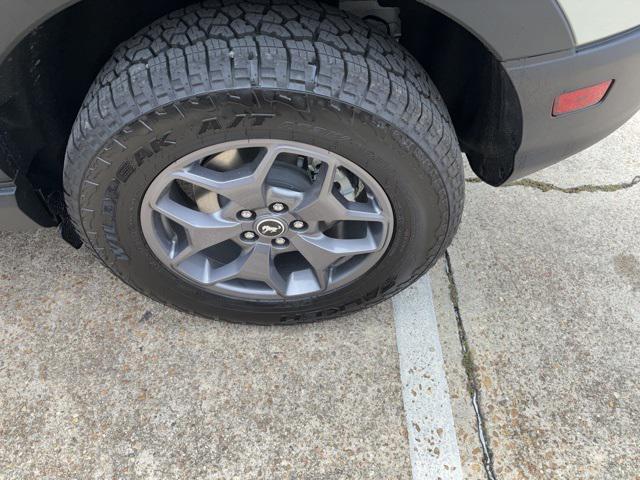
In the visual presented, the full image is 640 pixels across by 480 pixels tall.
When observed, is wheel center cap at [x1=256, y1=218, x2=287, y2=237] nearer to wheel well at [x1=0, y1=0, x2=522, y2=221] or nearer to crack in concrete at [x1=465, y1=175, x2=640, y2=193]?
wheel well at [x1=0, y1=0, x2=522, y2=221]

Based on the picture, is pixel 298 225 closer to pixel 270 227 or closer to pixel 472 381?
pixel 270 227

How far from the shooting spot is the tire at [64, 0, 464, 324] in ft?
4.50

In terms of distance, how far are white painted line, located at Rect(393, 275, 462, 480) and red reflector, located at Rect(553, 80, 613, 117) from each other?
95 cm

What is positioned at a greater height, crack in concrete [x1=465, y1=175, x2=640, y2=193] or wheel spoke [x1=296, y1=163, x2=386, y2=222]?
wheel spoke [x1=296, y1=163, x2=386, y2=222]

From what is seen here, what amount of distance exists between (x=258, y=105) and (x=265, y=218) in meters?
0.41

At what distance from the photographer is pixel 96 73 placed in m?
1.80

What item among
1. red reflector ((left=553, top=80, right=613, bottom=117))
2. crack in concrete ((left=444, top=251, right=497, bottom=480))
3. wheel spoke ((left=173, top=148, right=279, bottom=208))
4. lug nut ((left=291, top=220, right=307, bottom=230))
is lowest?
crack in concrete ((left=444, top=251, right=497, bottom=480))

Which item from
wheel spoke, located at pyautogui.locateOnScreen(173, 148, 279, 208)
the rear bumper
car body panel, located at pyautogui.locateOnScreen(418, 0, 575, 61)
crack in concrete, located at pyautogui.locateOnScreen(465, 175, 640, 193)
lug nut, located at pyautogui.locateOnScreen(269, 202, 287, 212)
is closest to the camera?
car body panel, located at pyautogui.locateOnScreen(418, 0, 575, 61)

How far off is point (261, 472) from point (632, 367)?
4.72ft

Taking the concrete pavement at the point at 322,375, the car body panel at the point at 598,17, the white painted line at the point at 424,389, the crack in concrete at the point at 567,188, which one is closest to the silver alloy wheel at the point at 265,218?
the concrete pavement at the point at 322,375

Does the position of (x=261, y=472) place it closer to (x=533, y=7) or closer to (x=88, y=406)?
(x=88, y=406)

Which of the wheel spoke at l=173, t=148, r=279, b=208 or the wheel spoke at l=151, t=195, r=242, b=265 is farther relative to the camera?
the wheel spoke at l=151, t=195, r=242, b=265

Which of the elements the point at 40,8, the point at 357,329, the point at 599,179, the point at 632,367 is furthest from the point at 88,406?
the point at 599,179

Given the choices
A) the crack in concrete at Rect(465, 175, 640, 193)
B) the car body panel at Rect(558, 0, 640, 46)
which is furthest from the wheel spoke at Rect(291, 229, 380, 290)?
the crack in concrete at Rect(465, 175, 640, 193)
